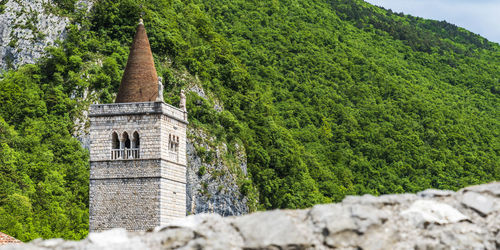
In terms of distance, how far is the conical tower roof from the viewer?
37.3 meters

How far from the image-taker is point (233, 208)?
Result: 75.0 meters

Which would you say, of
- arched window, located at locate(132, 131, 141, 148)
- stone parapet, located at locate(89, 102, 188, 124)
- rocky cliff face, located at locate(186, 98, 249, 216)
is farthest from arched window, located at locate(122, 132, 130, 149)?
rocky cliff face, located at locate(186, 98, 249, 216)

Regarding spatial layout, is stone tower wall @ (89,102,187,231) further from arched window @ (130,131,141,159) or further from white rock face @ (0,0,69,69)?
white rock face @ (0,0,69,69)

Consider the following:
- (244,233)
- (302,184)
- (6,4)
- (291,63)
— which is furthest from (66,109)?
(244,233)

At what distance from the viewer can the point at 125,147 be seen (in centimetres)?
3597

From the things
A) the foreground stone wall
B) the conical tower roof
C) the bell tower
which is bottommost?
the foreground stone wall

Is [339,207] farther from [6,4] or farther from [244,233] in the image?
[6,4]

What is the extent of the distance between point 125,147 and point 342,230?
28161 millimetres

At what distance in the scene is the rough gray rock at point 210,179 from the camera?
234 feet

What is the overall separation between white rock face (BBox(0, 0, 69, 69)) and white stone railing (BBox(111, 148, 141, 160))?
165ft

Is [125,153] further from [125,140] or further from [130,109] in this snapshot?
[130,109]

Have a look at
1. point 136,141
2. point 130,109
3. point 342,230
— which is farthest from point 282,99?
point 342,230

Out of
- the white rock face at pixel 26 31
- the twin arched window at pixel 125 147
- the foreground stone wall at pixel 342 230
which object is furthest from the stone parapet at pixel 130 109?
the white rock face at pixel 26 31

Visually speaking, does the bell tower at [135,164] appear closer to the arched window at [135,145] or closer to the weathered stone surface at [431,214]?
the arched window at [135,145]
